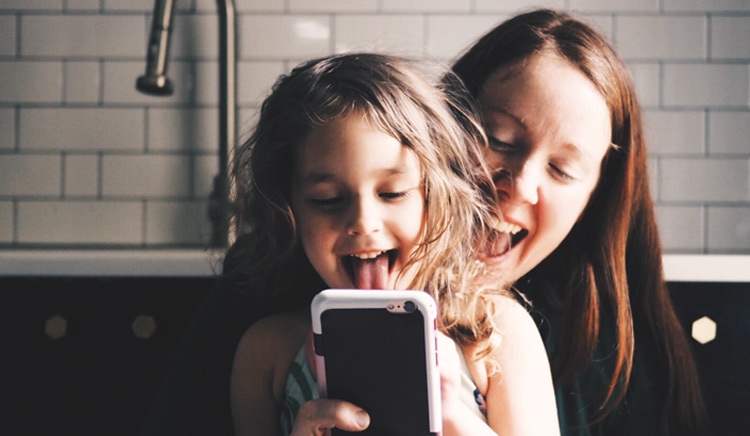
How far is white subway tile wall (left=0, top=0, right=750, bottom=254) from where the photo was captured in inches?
62.6

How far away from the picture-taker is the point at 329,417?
713 mm

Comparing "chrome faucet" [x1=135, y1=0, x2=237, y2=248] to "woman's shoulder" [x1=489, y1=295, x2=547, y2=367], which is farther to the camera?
"chrome faucet" [x1=135, y1=0, x2=237, y2=248]

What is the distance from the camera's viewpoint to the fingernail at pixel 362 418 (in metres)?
0.72

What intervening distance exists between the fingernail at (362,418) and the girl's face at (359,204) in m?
0.14

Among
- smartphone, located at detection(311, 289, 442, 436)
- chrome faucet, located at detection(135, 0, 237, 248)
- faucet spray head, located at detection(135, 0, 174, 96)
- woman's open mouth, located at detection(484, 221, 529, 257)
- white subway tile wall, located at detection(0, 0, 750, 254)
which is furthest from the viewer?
white subway tile wall, located at detection(0, 0, 750, 254)

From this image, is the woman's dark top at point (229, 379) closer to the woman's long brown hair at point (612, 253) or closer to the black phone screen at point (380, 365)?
the woman's long brown hair at point (612, 253)

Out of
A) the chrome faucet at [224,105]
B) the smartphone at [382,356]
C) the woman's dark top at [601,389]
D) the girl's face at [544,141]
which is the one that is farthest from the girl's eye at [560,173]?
the chrome faucet at [224,105]

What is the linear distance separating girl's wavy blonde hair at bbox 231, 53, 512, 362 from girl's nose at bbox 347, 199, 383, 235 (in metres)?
0.07

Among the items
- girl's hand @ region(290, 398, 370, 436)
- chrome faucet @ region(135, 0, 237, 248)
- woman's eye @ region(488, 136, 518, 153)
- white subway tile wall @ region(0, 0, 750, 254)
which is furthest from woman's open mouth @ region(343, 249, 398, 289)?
white subway tile wall @ region(0, 0, 750, 254)

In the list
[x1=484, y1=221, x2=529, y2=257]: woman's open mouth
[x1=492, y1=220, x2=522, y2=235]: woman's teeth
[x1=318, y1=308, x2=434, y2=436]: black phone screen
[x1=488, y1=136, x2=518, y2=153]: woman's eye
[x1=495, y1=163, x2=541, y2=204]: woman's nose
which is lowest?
[x1=318, y1=308, x2=434, y2=436]: black phone screen

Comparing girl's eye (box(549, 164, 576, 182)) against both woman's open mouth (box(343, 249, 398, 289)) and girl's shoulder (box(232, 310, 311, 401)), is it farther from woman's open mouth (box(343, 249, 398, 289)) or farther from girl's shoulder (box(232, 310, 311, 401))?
girl's shoulder (box(232, 310, 311, 401))

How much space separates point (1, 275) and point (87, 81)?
0.60m

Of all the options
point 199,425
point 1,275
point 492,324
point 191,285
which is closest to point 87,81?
point 1,275

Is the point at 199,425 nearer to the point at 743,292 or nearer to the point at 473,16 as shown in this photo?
the point at 743,292
